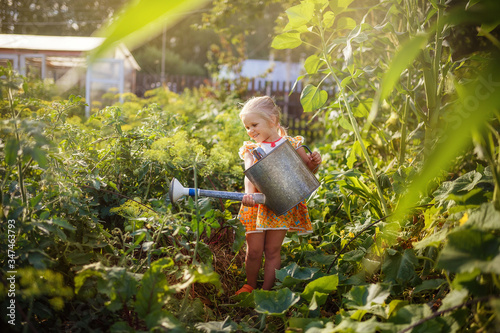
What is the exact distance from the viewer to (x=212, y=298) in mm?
1604

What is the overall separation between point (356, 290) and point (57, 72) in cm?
1072

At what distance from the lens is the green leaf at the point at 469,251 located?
840 millimetres

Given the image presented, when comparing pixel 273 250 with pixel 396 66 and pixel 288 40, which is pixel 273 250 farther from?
pixel 396 66

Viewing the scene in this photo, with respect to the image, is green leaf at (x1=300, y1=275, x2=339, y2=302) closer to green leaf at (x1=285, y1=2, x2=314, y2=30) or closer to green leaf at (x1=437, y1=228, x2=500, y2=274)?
green leaf at (x1=437, y1=228, x2=500, y2=274)

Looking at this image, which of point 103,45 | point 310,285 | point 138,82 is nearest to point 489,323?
point 310,285

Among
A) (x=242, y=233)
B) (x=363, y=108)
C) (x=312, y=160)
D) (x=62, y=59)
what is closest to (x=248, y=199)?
(x=242, y=233)

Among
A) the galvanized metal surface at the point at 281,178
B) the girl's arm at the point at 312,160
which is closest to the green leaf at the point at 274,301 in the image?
the galvanized metal surface at the point at 281,178

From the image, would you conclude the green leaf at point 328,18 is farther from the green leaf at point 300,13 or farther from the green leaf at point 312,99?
the green leaf at point 312,99

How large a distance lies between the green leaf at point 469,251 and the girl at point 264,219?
90 centimetres

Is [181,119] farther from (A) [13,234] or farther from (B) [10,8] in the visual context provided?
(B) [10,8]

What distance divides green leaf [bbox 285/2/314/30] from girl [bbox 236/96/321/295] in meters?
0.41

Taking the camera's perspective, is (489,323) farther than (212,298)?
No

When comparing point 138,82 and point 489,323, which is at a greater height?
point 138,82

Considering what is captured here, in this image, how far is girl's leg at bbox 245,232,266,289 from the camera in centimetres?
175
